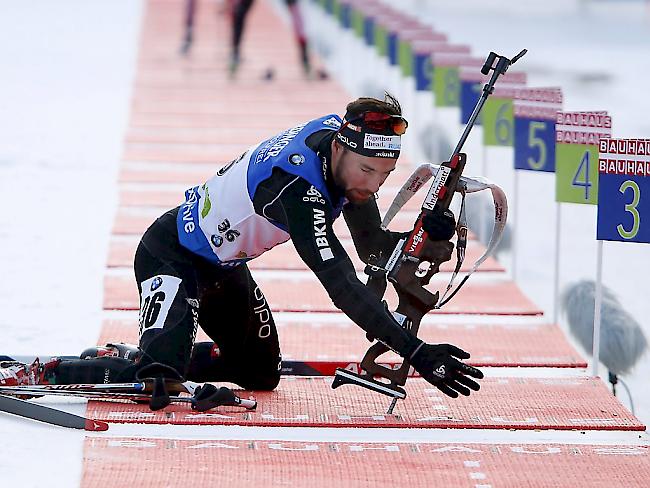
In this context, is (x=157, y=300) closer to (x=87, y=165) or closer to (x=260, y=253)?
(x=260, y=253)

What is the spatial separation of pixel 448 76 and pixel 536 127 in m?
2.14

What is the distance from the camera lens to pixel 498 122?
7012 millimetres

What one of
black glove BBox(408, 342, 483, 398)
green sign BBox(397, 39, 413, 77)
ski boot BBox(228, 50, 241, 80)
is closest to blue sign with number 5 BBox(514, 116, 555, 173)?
black glove BBox(408, 342, 483, 398)

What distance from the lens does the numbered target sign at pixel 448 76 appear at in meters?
8.30

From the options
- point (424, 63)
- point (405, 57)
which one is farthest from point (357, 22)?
point (424, 63)

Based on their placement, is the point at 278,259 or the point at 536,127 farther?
the point at 278,259

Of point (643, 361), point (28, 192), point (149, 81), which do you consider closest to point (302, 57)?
point (149, 81)

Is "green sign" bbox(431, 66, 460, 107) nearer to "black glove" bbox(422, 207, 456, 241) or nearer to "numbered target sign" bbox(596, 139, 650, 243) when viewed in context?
"numbered target sign" bbox(596, 139, 650, 243)

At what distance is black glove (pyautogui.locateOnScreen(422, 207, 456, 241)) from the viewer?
422cm

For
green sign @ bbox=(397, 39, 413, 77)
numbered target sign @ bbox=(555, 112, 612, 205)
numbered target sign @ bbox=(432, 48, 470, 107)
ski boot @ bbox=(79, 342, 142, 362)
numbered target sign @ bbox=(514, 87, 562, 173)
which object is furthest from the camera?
green sign @ bbox=(397, 39, 413, 77)

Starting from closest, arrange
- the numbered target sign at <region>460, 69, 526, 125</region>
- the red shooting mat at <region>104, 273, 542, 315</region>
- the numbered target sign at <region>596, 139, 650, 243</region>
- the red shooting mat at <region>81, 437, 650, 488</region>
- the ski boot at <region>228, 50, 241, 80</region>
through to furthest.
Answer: the red shooting mat at <region>81, 437, 650, 488</region> → the numbered target sign at <region>596, 139, 650, 243</region> → the red shooting mat at <region>104, 273, 542, 315</region> → the numbered target sign at <region>460, 69, 526, 125</region> → the ski boot at <region>228, 50, 241, 80</region>

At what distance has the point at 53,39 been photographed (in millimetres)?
17062

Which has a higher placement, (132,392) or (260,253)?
(260,253)

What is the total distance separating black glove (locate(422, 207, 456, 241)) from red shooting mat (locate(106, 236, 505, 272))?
2.63 meters
